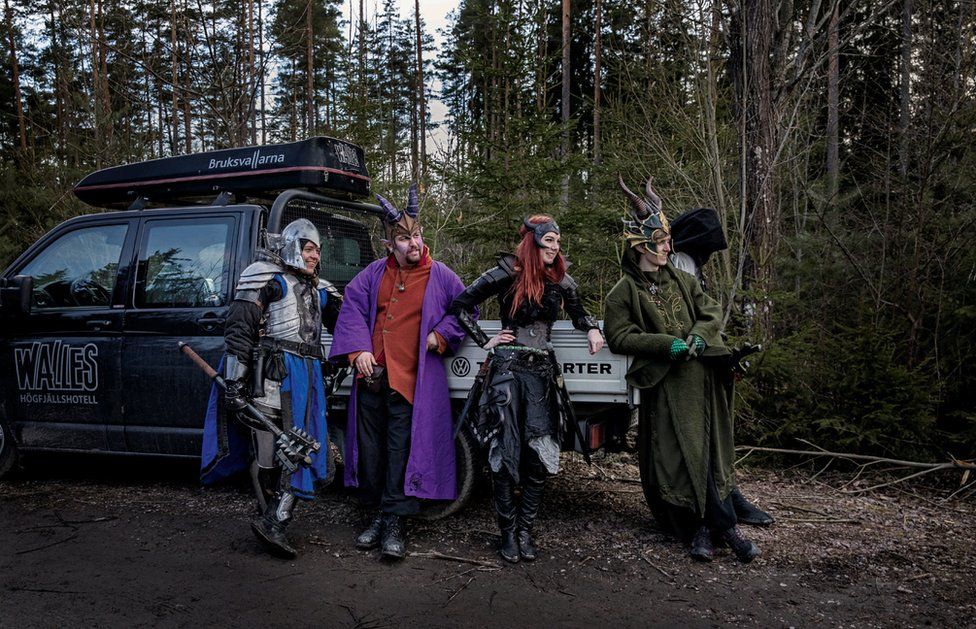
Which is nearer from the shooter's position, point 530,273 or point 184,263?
point 530,273

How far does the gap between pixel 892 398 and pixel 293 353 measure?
4753mm

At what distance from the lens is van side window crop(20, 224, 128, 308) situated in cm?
568

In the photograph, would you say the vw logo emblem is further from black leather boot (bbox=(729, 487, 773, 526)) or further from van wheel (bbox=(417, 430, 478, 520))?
black leather boot (bbox=(729, 487, 773, 526))

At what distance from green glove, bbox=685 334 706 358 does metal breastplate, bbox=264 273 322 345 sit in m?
2.26

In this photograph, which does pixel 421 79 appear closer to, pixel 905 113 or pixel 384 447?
pixel 905 113

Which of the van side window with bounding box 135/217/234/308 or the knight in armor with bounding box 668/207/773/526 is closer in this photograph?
the knight in armor with bounding box 668/207/773/526

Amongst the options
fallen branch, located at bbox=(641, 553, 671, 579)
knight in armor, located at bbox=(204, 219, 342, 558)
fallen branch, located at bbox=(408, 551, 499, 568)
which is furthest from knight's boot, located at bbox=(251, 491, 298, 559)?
fallen branch, located at bbox=(641, 553, 671, 579)

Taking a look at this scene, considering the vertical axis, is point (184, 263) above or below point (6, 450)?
above

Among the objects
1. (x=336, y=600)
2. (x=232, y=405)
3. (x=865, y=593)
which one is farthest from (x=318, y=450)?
(x=865, y=593)

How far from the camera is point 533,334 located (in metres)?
4.27

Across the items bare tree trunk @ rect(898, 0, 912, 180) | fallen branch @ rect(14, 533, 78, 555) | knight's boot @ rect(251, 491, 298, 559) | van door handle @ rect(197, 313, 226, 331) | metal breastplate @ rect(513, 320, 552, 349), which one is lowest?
fallen branch @ rect(14, 533, 78, 555)

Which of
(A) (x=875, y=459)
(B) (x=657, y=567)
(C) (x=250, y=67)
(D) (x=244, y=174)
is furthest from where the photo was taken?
(C) (x=250, y=67)

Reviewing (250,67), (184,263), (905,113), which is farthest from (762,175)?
(250,67)

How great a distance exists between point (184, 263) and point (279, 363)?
1714 mm
